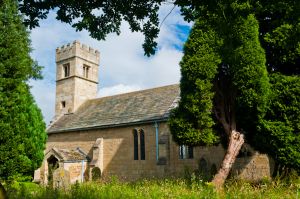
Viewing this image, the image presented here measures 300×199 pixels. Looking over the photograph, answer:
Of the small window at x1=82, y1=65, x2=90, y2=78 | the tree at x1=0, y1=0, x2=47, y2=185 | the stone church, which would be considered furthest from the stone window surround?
the small window at x1=82, y1=65, x2=90, y2=78

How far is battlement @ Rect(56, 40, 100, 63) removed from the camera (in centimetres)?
3195

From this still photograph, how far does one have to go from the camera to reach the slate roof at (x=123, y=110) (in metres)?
22.8

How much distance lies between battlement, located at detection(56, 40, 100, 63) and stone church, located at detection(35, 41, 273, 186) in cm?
11

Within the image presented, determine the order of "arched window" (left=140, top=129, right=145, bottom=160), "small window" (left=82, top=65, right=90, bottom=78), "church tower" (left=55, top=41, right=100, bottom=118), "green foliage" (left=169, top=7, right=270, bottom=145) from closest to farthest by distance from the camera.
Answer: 1. "green foliage" (left=169, top=7, right=270, bottom=145)
2. "arched window" (left=140, top=129, right=145, bottom=160)
3. "church tower" (left=55, top=41, right=100, bottom=118)
4. "small window" (left=82, top=65, right=90, bottom=78)

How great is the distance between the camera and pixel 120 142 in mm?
23766

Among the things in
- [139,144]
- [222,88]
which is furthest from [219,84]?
[139,144]

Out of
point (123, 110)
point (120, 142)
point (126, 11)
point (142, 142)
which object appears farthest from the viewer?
point (123, 110)

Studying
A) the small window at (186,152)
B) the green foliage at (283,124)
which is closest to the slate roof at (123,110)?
the small window at (186,152)

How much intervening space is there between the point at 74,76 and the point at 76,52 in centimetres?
250

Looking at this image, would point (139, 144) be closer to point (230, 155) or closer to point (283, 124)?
point (230, 155)

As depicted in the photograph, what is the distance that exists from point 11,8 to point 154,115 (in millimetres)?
11367

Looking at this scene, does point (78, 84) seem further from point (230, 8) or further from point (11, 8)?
point (230, 8)

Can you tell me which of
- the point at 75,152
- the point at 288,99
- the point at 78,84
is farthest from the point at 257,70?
the point at 78,84

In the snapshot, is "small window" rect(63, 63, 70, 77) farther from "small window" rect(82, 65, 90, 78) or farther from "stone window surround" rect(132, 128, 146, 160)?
"stone window surround" rect(132, 128, 146, 160)
